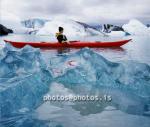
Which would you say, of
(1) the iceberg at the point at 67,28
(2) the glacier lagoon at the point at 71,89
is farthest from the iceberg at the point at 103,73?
(1) the iceberg at the point at 67,28

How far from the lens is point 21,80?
6.40 m

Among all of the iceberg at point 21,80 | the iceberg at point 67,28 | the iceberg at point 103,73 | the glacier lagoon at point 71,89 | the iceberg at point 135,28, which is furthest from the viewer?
the iceberg at point 135,28

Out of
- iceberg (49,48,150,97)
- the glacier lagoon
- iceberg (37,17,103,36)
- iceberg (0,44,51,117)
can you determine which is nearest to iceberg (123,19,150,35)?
iceberg (37,17,103,36)

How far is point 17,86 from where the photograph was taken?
611cm

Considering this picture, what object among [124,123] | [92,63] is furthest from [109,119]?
[92,63]

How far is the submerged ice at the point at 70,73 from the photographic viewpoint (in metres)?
6.66

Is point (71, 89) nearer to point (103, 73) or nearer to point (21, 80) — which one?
point (103, 73)

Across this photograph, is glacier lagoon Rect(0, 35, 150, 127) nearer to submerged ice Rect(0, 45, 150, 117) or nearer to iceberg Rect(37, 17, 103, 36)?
submerged ice Rect(0, 45, 150, 117)

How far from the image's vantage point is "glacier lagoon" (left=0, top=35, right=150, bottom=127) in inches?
210

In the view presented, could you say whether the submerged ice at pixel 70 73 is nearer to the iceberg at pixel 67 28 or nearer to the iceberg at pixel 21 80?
the iceberg at pixel 21 80

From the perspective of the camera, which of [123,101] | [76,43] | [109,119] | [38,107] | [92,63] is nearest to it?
[109,119]

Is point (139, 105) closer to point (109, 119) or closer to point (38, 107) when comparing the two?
point (109, 119)

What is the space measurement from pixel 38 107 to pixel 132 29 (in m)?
147

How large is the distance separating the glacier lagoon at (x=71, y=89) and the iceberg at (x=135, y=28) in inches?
5367
